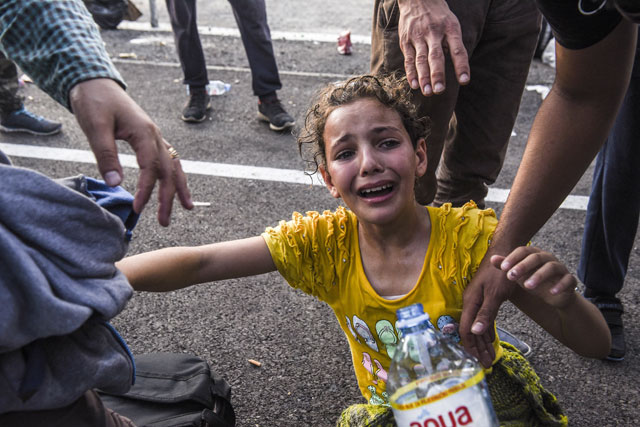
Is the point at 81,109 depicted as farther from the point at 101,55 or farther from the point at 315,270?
the point at 315,270

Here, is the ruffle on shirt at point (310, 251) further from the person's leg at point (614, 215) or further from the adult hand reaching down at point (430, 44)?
the person's leg at point (614, 215)

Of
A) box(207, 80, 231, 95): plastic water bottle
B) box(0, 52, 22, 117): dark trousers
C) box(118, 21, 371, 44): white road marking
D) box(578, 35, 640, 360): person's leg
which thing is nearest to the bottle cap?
box(578, 35, 640, 360): person's leg

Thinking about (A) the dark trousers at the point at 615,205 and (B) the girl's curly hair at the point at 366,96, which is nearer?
(B) the girl's curly hair at the point at 366,96

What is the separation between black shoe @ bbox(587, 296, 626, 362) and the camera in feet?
8.77

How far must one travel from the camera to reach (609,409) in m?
2.45

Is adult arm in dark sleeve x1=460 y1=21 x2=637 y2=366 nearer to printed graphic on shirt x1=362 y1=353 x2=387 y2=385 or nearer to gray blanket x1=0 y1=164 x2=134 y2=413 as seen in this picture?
printed graphic on shirt x1=362 y1=353 x2=387 y2=385

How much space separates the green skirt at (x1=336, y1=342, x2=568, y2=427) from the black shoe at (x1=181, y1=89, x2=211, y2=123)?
11.8 feet

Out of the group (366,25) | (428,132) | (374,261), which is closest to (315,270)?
(374,261)

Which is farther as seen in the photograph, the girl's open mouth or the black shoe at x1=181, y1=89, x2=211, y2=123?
the black shoe at x1=181, y1=89, x2=211, y2=123

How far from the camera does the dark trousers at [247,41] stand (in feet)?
16.3

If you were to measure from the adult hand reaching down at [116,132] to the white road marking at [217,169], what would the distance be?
Result: 272cm

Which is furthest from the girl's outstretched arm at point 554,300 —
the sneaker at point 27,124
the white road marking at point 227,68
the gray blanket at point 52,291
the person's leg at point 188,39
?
the white road marking at point 227,68

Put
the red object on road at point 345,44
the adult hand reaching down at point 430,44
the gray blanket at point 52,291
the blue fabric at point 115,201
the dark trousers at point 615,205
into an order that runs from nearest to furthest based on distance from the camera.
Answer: the gray blanket at point 52,291, the blue fabric at point 115,201, the adult hand reaching down at point 430,44, the dark trousers at point 615,205, the red object on road at point 345,44

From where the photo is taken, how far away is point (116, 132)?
1.41m
